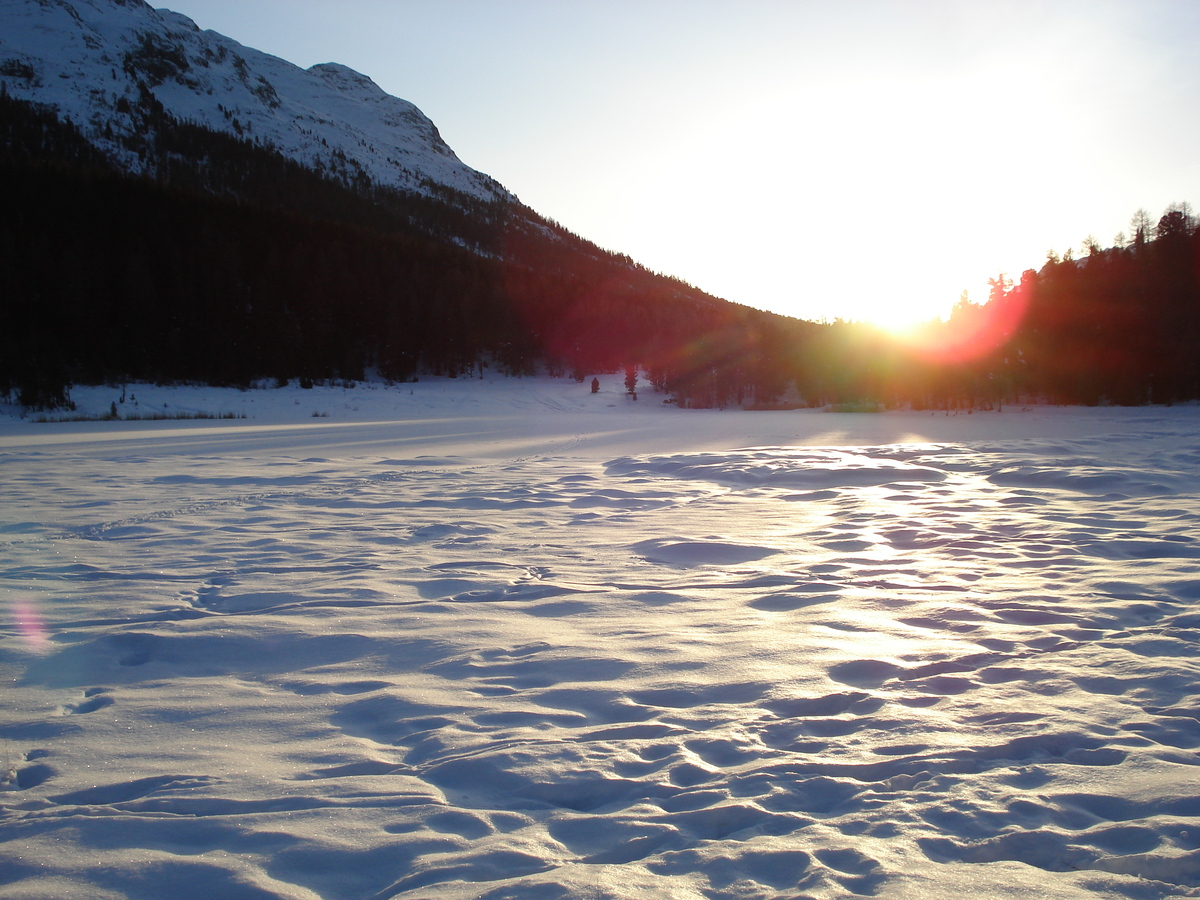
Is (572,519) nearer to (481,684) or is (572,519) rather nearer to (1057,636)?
(481,684)

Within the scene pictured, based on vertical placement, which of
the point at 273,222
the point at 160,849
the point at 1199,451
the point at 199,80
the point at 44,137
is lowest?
the point at 160,849

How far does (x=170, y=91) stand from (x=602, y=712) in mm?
130063

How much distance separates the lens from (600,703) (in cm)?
271

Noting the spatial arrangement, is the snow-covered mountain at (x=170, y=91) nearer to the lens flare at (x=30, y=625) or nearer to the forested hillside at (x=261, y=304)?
the forested hillside at (x=261, y=304)

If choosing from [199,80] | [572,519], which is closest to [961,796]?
[572,519]

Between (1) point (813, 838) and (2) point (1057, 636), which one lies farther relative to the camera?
(2) point (1057, 636)

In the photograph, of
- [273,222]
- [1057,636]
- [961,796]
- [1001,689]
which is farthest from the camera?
[273,222]

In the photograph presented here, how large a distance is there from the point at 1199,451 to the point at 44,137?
89.0m

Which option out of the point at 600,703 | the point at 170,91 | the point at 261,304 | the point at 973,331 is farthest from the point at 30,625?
the point at 170,91

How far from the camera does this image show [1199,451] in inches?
406

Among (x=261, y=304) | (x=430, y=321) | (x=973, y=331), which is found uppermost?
(x=430, y=321)

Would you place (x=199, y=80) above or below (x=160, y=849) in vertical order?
above

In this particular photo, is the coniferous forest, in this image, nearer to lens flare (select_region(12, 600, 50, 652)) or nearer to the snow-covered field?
lens flare (select_region(12, 600, 50, 652))

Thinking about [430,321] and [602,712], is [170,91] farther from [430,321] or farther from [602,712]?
[602,712]
